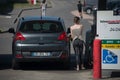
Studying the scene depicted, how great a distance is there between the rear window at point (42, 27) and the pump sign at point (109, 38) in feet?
7.07

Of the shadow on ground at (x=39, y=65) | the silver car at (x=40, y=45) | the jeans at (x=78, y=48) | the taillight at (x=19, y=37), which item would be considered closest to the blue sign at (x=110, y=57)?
the jeans at (x=78, y=48)

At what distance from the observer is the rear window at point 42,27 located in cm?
1736

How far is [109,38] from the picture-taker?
15.5 m

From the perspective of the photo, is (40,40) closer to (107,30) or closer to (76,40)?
(76,40)

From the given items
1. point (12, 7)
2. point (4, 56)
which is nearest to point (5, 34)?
point (4, 56)

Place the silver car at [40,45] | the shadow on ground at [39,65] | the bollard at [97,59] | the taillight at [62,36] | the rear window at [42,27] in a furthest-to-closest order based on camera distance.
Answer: the shadow on ground at [39,65] → the rear window at [42,27] → the taillight at [62,36] → the silver car at [40,45] → the bollard at [97,59]

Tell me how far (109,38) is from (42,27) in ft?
9.01

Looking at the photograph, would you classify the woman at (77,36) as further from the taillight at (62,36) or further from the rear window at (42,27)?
the rear window at (42,27)

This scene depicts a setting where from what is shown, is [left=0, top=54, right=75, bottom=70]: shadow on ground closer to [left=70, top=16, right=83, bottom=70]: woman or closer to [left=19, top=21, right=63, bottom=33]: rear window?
[left=70, top=16, right=83, bottom=70]: woman

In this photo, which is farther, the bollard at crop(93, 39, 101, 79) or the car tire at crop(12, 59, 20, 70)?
the car tire at crop(12, 59, 20, 70)

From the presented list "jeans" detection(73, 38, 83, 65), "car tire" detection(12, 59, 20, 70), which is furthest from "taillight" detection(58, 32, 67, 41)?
"car tire" detection(12, 59, 20, 70)

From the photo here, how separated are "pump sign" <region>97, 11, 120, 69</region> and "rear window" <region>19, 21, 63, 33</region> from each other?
2155 mm

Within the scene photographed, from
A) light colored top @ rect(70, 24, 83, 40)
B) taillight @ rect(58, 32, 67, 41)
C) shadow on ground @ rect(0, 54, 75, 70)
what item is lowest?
shadow on ground @ rect(0, 54, 75, 70)

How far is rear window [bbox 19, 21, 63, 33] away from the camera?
1736 centimetres
